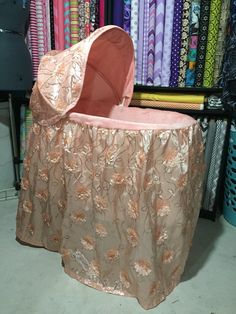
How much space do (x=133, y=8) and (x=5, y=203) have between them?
1.39 metres

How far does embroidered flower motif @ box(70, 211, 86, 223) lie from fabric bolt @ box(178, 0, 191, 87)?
0.91m

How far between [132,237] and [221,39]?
113 cm

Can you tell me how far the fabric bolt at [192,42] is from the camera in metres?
1.45

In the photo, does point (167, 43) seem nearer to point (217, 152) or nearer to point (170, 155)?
point (217, 152)

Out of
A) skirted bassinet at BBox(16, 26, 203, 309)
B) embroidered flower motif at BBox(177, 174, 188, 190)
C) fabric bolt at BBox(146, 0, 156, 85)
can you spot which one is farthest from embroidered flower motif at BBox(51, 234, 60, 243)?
fabric bolt at BBox(146, 0, 156, 85)

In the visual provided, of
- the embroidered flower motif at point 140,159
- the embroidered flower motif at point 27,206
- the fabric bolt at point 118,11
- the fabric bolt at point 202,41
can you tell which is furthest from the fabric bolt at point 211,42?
the embroidered flower motif at point 27,206

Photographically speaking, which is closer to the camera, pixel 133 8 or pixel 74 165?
pixel 74 165

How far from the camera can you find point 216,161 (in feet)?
5.31

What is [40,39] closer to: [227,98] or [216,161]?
[227,98]

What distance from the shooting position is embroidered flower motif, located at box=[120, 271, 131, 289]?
113cm

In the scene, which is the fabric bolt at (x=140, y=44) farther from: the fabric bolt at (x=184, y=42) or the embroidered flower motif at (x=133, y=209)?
the embroidered flower motif at (x=133, y=209)

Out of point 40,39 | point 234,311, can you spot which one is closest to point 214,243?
point 234,311

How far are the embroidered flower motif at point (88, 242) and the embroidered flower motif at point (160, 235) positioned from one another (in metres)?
0.27

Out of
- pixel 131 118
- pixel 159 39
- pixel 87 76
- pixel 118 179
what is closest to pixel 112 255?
pixel 118 179
